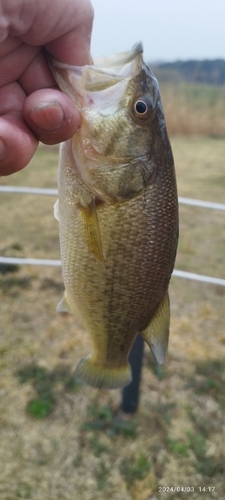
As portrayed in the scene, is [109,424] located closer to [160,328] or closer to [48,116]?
[160,328]

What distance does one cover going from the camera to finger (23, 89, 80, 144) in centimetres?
109

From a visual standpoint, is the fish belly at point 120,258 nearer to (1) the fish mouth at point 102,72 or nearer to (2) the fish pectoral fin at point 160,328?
(2) the fish pectoral fin at point 160,328

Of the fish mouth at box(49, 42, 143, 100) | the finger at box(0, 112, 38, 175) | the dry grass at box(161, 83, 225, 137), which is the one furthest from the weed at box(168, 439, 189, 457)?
the dry grass at box(161, 83, 225, 137)

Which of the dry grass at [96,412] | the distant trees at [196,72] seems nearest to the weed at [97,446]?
the dry grass at [96,412]

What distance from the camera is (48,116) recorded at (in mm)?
1108

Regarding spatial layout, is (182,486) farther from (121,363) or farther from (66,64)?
(66,64)

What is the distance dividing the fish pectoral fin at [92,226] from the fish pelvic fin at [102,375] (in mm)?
510

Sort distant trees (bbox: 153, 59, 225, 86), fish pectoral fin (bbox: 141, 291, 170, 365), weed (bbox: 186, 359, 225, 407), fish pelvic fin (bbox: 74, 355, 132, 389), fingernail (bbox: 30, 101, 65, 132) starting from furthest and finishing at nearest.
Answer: distant trees (bbox: 153, 59, 225, 86) → weed (bbox: 186, 359, 225, 407) → fish pelvic fin (bbox: 74, 355, 132, 389) → fish pectoral fin (bbox: 141, 291, 170, 365) → fingernail (bbox: 30, 101, 65, 132)

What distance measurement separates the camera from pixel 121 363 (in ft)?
5.05

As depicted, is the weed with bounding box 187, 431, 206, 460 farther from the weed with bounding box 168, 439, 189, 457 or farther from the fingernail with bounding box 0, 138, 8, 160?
the fingernail with bounding box 0, 138, 8, 160


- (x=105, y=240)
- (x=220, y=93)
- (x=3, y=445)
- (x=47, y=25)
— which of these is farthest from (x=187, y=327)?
(x=220, y=93)

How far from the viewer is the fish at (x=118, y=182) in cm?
119

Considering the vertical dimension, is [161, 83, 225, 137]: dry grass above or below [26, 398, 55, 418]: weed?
below

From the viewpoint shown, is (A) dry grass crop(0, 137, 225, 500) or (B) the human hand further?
(A) dry grass crop(0, 137, 225, 500)
